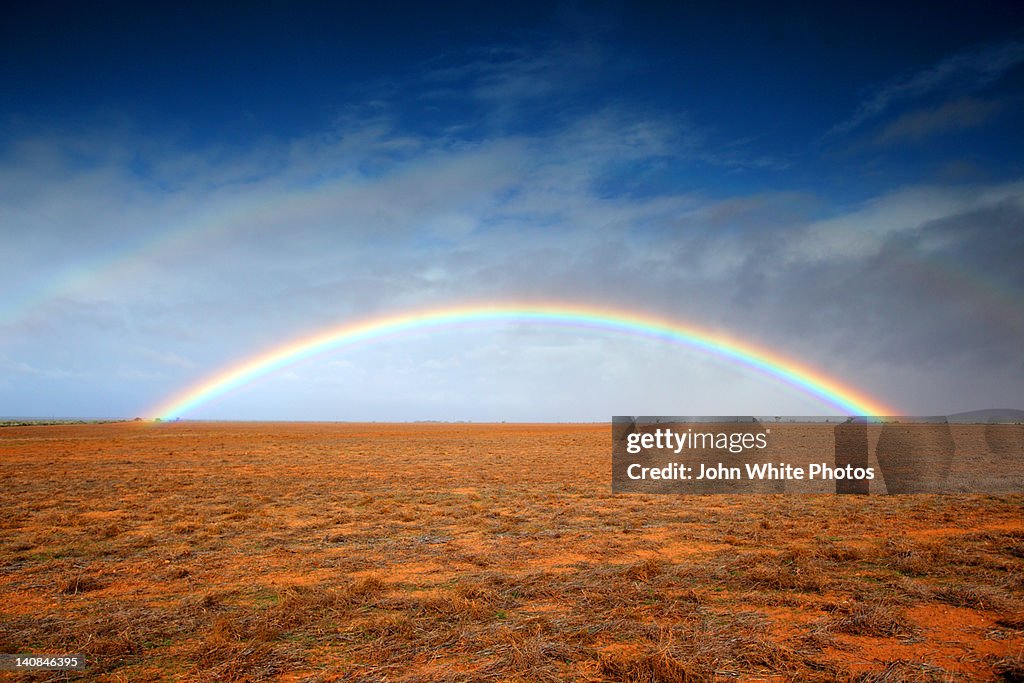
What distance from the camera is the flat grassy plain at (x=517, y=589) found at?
601 cm

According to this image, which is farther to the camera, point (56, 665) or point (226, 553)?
point (226, 553)

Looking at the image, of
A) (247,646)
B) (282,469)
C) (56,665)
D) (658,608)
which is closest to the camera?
(56,665)

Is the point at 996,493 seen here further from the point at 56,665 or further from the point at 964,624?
the point at 56,665

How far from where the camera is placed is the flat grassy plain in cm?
601

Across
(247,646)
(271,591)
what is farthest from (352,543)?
(247,646)

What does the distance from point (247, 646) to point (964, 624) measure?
30.7 ft

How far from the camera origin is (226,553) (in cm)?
1174

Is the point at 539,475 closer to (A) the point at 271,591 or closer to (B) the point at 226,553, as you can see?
(B) the point at 226,553

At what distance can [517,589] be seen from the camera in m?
8.65

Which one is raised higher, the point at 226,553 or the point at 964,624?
the point at 964,624

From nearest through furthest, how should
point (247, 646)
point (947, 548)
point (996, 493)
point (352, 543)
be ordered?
point (247, 646) → point (947, 548) → point (352, 543) → point (996, 493)

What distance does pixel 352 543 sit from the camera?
12758 mm

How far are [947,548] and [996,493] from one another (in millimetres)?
13497

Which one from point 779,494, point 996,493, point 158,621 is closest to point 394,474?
point 779,494
